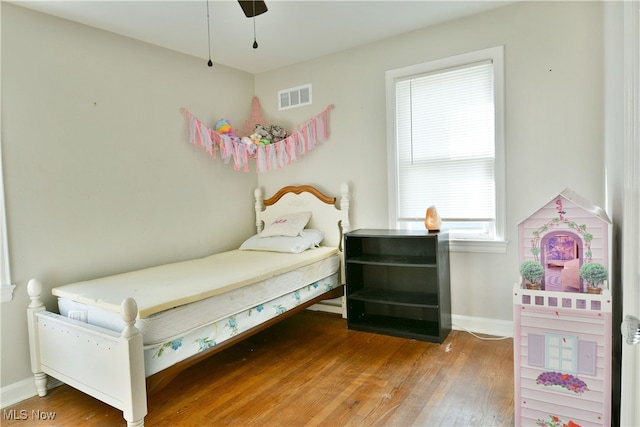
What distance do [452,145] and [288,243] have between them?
5.11ft

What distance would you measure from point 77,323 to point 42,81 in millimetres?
1561

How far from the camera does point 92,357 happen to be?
1.89 m

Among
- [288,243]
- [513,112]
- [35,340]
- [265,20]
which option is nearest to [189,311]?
[35,340]

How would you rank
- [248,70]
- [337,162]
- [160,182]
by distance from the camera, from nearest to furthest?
[160,182] → [337,162] → [248,70]

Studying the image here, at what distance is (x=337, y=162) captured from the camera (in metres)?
3.59

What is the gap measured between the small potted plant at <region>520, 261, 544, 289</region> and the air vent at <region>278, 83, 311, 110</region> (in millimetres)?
2570

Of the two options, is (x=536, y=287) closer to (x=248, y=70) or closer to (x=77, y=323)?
(x=77, y=323)

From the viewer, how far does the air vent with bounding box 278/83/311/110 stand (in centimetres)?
371

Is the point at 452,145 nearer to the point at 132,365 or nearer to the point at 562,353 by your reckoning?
the point at 562,353

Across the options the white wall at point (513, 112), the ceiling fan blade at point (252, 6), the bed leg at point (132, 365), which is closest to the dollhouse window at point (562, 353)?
the white wall at point (513, 112)

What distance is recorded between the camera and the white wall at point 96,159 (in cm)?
232

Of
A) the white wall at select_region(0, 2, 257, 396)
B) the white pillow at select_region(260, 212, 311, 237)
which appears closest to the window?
the white pillow at select_region(260, 212, 311, 237)

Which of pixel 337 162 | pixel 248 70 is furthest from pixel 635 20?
pixel 248 70

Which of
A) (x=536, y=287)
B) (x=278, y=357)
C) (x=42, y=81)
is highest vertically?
(x=42, y=81)
